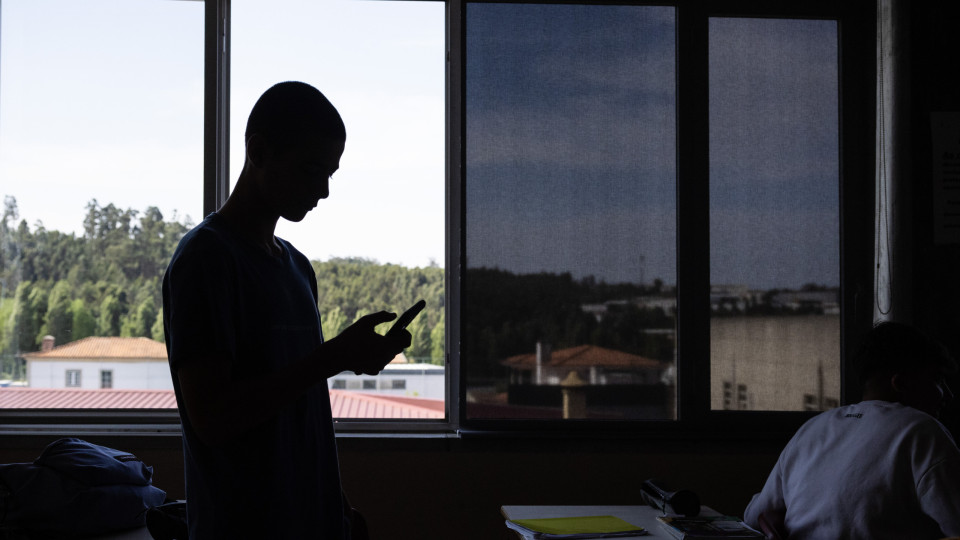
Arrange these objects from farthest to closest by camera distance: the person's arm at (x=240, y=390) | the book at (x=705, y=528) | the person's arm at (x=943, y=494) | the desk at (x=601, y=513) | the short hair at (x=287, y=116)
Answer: the desk at (x=601, y=513), the book at (x=705, y=528), the person's arm at (x=943, y=494), the short hair at (x=287, y=116), the person's arm at (x=240, y=390)

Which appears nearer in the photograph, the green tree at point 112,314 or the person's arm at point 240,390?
the person's arm at point 240,390

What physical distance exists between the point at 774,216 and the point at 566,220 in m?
0.86

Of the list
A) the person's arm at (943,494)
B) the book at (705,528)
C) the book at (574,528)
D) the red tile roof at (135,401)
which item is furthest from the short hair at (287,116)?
the red tile roof at (135,401)

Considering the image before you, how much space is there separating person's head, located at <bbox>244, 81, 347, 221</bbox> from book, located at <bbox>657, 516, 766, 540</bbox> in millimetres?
1306

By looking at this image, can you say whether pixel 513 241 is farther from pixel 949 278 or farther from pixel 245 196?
pixel 245 196

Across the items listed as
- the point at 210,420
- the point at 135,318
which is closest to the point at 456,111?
the point at 135,318

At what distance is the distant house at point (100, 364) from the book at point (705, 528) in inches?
83.7

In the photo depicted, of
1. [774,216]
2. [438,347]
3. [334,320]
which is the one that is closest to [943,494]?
[774,216]

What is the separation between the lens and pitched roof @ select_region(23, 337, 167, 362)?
3.18 m

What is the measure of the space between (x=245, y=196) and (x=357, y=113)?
2139 mm

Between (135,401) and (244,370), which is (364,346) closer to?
(244,370)

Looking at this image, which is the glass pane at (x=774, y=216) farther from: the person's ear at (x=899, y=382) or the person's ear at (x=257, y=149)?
the person's ear at (x=257, y=149)

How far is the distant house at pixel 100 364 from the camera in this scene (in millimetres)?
3184

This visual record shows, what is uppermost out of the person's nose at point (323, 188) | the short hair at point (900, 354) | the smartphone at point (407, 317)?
the person's nose at point (323, 188)
